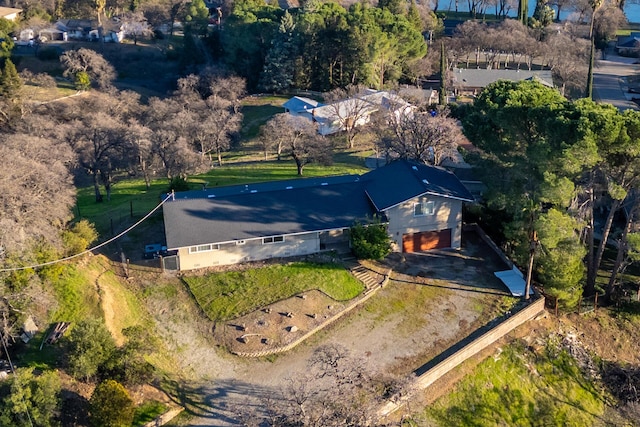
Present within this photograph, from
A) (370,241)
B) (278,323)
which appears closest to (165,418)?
(278,323)

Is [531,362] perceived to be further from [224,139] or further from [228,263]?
[224,139]

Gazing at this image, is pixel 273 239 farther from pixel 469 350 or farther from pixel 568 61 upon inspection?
pixel 568 61

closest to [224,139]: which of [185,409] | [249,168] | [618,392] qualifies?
[249,168]

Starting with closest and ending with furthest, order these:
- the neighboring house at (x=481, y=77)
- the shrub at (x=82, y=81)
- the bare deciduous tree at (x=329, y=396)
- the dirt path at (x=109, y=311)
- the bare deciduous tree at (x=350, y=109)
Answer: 1. the bare deciduous tree at (x=329, y=396)
2. the dirt path at (x=109, y=311)
3. the bare deciduous tree at (x=350, y=109)
4. the shrub at (x=82, y=81)
5. the neighboring house at (x=481, y=77)

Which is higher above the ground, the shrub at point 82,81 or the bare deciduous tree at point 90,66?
the bare deciduous tree at point 90,66

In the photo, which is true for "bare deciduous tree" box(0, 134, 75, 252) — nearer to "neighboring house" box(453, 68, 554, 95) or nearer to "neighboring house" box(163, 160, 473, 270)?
"neighboring house" box(163, 160, 473, 270)

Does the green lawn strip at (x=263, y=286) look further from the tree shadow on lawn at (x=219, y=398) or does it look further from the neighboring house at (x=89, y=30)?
the neighboring house at (x=89, y=30)

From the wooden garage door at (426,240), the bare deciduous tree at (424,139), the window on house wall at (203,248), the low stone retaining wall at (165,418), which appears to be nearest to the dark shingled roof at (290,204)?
the window on house wall at (203,248)

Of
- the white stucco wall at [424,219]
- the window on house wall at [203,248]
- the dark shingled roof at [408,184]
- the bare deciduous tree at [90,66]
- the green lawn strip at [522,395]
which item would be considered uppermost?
Result: the bare deciduous tree at [90,66]
